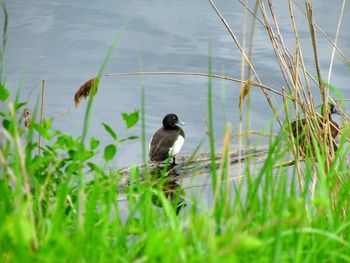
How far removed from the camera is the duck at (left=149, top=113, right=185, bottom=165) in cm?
866

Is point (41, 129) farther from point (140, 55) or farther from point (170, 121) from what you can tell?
point (140, 55)

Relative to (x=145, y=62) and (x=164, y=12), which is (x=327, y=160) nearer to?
(x=145, y=62)

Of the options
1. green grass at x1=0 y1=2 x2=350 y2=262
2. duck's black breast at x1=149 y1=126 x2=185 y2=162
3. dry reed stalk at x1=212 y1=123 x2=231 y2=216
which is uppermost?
dry reed stalk at x1=212 y1=123 x2=231 y2=216

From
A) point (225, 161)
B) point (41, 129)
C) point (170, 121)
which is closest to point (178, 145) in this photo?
point (170, 121)

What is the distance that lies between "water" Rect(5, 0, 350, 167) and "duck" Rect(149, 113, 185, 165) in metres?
0.20

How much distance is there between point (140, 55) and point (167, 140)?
1022 millimetres

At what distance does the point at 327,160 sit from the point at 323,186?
135 centimetres

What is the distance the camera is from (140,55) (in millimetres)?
9289

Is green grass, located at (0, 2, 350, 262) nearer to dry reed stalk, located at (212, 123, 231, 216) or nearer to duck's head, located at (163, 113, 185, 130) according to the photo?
dry reed stalk, located at (212, 123, 231, 216)

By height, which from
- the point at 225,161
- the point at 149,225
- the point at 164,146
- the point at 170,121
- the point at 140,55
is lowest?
the point at 164,146

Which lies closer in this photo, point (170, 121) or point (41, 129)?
point (41, 129)

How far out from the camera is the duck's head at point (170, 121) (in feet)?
29.7

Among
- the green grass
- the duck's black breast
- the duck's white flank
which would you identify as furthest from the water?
the green grass

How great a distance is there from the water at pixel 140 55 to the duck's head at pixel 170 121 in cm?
29
